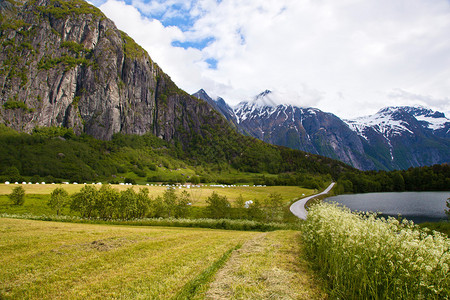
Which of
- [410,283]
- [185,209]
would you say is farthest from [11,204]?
[410,283]

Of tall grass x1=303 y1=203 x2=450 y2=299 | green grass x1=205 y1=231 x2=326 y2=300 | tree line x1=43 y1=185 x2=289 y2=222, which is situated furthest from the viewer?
tree line x1=43 y1=185 x2=289 y2=222

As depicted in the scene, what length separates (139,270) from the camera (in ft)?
44.3

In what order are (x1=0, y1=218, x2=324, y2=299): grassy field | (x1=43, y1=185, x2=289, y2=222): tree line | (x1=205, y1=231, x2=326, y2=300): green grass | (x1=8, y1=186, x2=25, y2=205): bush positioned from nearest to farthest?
1. (x1=205, y1=231, x2=326, y2=300): green grass
2. (x1=0, y1=218, x2=324, y2=299): grassy field
3. (x1=43, y1=185, x2=289, y2=222): tree line
4. (x1=8, y1=186, x2=25, y2=205): bush

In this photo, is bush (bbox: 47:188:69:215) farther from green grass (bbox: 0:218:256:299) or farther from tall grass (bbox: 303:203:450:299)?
tall grass (bbox: 303:203:450:299)

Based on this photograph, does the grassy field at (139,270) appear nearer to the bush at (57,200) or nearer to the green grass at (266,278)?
the green grass at (266,278)

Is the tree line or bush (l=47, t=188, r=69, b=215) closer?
the tree line

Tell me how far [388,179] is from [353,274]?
213911mm

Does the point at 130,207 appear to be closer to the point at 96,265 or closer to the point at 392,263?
the point at 96,265

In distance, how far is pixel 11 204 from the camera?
221ft

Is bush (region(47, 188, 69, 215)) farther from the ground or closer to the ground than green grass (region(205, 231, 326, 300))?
farther from the ground

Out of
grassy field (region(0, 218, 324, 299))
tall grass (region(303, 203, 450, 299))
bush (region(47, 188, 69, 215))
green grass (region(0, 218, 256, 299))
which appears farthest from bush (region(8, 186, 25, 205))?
tall grass (region(303, 203, 450, 299))

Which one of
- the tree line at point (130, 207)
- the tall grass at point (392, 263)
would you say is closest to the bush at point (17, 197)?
the tree line at point (130, 207)

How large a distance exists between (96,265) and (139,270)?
2.91m

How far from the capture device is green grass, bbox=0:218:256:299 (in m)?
10.8
